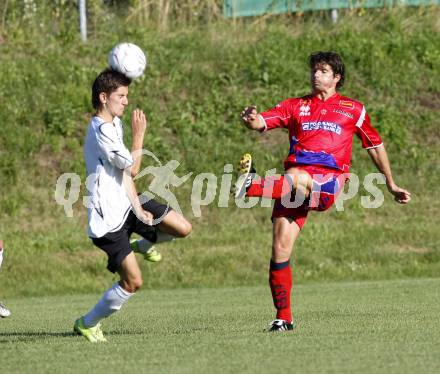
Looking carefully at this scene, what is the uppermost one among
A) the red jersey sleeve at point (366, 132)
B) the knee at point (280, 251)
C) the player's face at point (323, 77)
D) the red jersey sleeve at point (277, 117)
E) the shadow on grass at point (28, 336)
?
the player's face at point (323, 77)

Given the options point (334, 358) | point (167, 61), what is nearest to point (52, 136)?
point (167, 61)

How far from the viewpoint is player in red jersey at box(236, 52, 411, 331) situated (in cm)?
824

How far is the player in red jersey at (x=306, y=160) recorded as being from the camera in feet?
27.0

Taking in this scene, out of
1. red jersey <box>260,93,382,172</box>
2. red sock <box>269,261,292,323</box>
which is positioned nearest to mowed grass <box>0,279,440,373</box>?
→ red sock <box>269,261,292,323</box>

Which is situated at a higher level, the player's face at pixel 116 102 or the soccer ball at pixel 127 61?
the soccer ball at pixel 127 61

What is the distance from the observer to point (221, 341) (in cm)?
726

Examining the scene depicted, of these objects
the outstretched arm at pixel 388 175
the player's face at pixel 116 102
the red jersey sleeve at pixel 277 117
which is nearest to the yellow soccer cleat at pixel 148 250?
the player's face at pixel 116 102

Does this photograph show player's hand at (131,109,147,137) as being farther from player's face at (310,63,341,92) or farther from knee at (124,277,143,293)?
player's face at (310,63,341,92)

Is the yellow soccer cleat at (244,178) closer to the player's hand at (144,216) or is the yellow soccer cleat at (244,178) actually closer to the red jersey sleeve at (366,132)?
the player's hand at (144,216)

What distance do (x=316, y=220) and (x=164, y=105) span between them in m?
3.57

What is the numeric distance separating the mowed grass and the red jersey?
129 cm

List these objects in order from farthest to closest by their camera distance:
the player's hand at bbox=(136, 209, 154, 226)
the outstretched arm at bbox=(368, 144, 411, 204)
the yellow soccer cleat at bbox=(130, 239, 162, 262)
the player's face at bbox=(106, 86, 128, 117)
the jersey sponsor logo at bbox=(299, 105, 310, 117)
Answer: the outstretched arm at bbox=(368, 144, 411, 204)
the jersey sponsor logo at bbox=(299, 105, 310, 117)
the yellow soccer cleat at bbox=(130, 239, 162, 262)
the player's face at bbox=(106, 86, 128, 117)
the player's hand at bbox=(136, 209, 154, 226)

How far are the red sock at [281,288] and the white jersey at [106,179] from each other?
1342 mm

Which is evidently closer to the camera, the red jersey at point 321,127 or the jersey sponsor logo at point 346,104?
the red jersey at point 321,127
